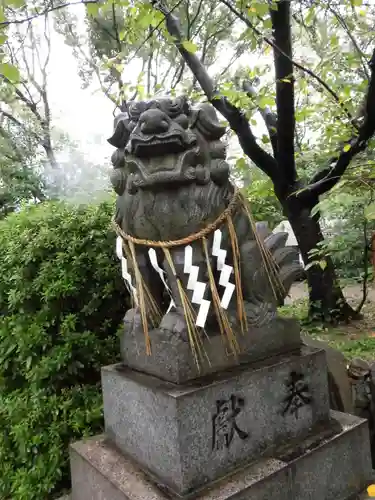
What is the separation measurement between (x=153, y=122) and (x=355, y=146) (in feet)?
10.5

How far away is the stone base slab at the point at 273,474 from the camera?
167 centimetres

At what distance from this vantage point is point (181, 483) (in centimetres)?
160

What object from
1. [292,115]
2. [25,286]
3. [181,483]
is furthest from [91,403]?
[292,115]

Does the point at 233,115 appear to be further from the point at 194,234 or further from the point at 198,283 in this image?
the point at 198,283

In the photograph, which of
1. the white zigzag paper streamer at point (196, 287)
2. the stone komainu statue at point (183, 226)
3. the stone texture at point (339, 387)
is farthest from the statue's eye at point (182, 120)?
the stone texture at point (339, 387)

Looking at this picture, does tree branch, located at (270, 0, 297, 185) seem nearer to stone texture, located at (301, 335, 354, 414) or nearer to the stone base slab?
stone texture, located at (301, 335, 354, 414)

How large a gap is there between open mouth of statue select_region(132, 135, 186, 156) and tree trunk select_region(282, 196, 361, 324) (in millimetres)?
3451

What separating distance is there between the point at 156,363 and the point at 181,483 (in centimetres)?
48

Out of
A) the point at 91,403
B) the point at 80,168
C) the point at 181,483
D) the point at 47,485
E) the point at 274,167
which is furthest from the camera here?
the point at 80,168

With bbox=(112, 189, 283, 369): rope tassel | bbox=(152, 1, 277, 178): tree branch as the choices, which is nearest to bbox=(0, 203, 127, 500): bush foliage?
bbox=(112, 189, 283, 369): rope tassel

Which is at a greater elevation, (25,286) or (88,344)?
(25,286)

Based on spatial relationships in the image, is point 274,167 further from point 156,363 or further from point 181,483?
point 181,483

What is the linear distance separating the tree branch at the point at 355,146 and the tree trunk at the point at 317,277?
26cm

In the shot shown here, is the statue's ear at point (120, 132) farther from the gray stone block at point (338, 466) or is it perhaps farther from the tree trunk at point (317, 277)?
the tree trunk at point (317, 277)
